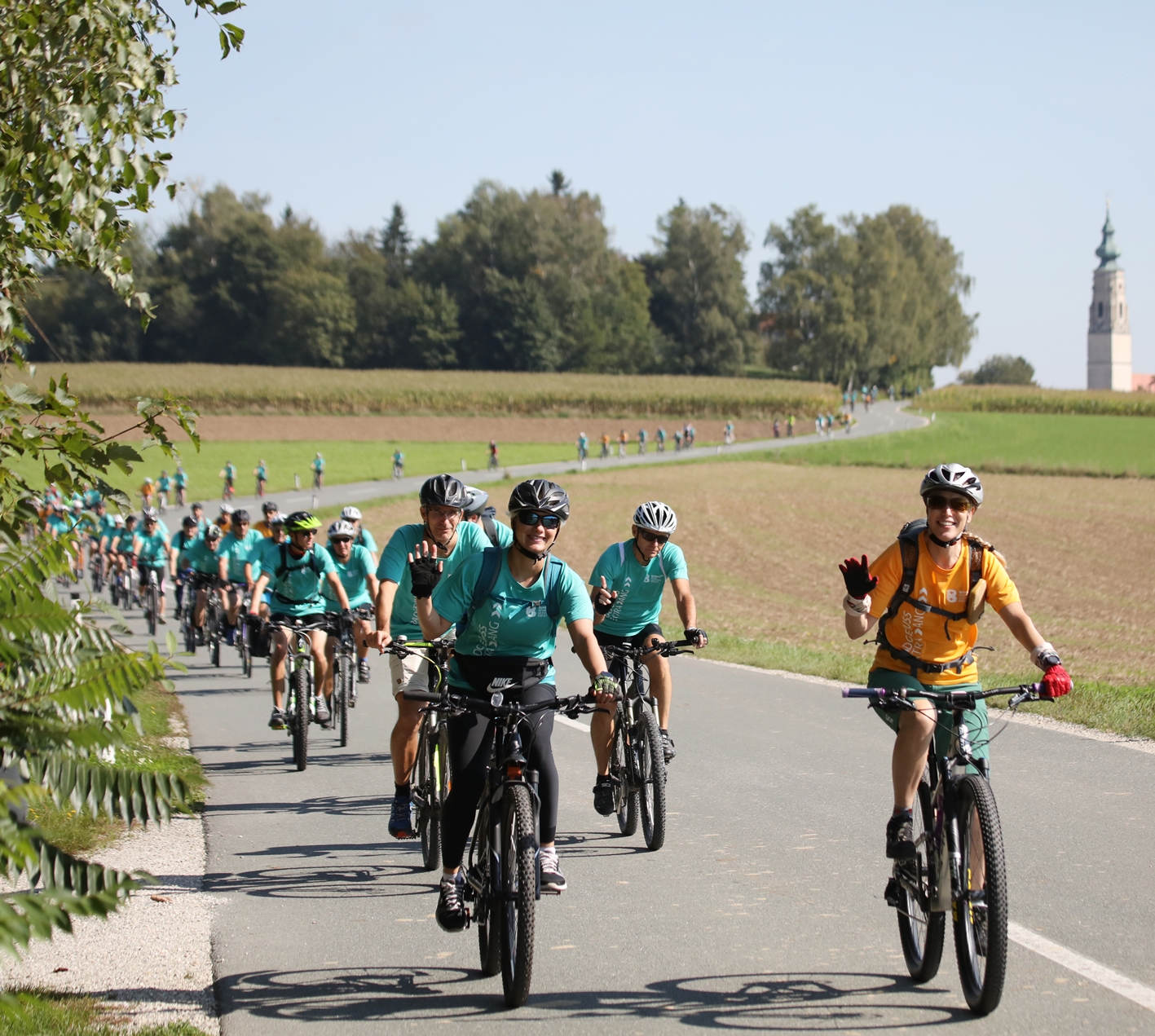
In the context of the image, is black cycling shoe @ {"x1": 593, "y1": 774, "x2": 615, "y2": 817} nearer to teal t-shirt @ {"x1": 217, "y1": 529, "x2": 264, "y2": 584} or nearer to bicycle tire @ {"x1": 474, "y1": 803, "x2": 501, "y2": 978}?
bicycle tire @ {"x1": 474, "y1": 803, "x2": 501, "y2": 978}

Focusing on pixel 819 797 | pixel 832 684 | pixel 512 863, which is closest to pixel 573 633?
pixel 512 863

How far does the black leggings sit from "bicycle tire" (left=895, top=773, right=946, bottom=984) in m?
1.42

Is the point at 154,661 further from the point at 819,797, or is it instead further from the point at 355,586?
the point at 355,586

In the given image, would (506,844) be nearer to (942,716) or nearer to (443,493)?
(942,716)

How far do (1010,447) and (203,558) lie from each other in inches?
2839

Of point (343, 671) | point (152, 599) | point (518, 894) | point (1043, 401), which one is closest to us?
point (518, 894)

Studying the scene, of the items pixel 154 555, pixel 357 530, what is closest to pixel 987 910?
pixel 357 530

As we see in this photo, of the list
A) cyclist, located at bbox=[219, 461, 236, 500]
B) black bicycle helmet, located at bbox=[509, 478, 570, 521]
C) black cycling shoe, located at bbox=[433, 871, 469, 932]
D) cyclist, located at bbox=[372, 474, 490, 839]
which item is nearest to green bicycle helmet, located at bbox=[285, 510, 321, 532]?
cyclist, located at bbox=[372, 474, 490, 839]

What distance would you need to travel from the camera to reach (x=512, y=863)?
4.98 meters

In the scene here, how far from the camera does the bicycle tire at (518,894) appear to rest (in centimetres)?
488

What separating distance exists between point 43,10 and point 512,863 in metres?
4.37

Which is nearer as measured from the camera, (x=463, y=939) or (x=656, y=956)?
(x=656, y=956)

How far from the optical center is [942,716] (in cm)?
532

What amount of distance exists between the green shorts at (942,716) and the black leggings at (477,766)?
1330 millimetres
